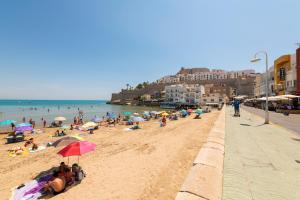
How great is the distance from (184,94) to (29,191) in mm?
90760

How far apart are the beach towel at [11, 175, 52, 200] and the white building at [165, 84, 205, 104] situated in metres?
86.4

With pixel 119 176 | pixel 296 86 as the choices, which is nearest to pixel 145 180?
pixel 119 176

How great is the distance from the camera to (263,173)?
14.7 ft

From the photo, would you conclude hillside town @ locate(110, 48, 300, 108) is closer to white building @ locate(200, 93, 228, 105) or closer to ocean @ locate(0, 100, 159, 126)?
white building @ locate(200, 93, 228, 105)

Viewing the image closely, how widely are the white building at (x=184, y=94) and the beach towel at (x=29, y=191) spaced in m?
86.4

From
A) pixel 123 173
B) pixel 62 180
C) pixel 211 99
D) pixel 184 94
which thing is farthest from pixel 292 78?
pixel 184 94

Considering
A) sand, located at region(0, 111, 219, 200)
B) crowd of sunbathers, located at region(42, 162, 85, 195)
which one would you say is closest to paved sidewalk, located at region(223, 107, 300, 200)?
sand, located at region(0, 111, 219, 200)

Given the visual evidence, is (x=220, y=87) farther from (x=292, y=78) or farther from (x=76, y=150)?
(x=76, y=150)

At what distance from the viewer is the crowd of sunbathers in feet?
18.1

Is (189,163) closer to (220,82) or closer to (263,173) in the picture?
(263,173)

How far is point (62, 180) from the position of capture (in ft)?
18.6

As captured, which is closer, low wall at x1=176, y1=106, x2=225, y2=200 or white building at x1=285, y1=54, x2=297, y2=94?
low wall at x1=176, y1=106, x2=225, y2=200

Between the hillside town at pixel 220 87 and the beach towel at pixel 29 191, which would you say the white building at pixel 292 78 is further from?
the beach towel at pixel 29 191

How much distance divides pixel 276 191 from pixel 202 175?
58.4 inches
